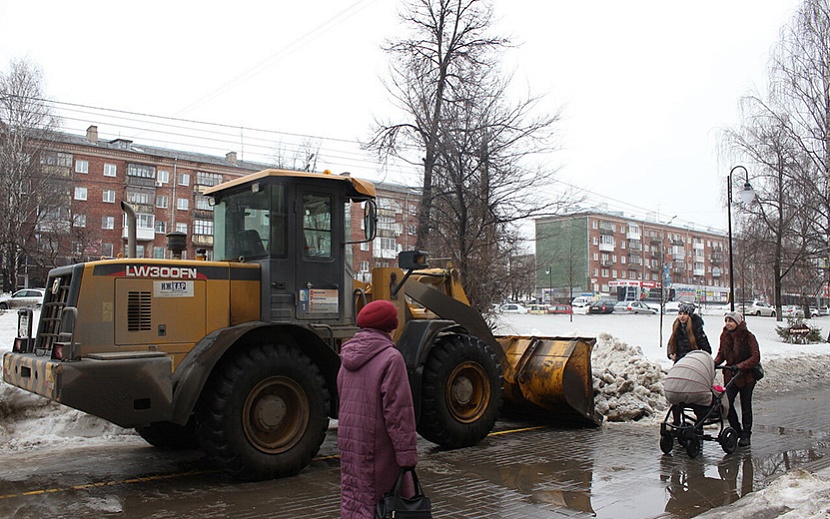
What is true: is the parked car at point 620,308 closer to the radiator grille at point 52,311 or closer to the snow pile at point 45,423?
the snow pile at point 45,423

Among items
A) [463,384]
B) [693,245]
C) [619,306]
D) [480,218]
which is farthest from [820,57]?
[693,245]

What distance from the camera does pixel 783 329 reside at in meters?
26.5

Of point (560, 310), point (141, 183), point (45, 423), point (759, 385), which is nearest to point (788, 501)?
point (45, 423)

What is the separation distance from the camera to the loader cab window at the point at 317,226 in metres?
7.80

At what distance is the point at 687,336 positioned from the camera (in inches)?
375

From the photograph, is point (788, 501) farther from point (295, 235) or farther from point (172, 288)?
point (172, 288)

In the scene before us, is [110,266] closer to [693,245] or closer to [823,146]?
[823,146]

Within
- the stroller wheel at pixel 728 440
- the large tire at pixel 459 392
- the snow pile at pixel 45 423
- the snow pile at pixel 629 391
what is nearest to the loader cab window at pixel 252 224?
the large tire at pixel 459 392

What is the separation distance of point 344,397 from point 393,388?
14.6 inches

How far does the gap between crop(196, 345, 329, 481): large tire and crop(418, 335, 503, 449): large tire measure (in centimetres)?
150

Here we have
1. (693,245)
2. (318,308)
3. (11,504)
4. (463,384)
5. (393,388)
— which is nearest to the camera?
(393,388)

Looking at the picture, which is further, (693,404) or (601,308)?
(601,308)

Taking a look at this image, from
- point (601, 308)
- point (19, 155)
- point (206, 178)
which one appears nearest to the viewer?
point (19, 155)

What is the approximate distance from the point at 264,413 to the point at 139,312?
5.01ft
